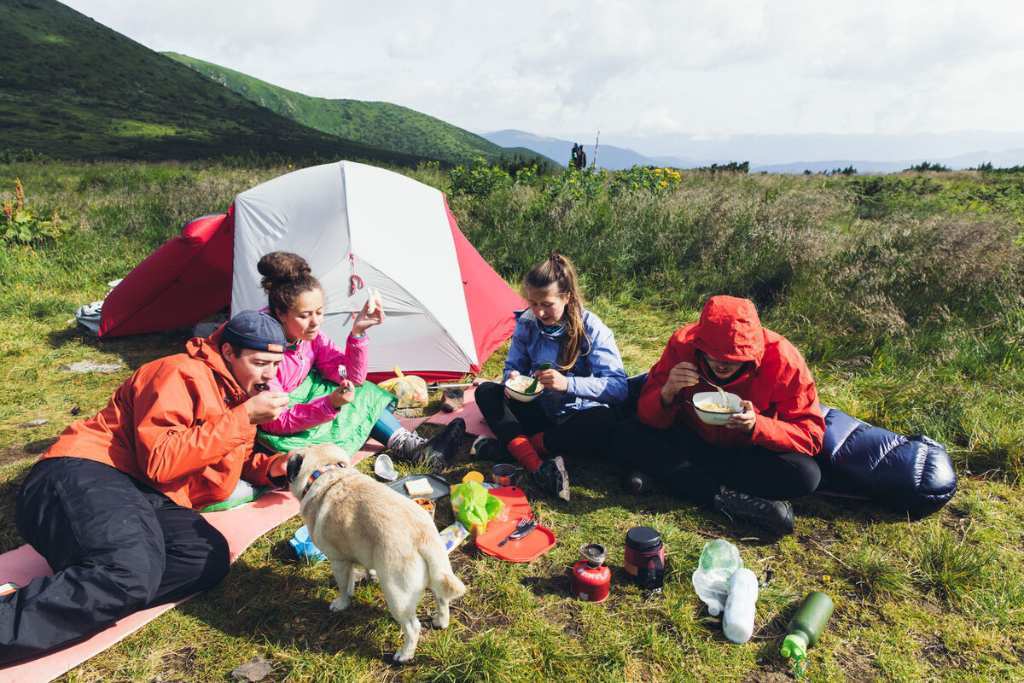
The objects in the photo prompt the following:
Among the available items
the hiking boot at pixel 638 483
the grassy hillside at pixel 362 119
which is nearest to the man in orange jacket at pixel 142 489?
the hiking boot at pixel 638 483

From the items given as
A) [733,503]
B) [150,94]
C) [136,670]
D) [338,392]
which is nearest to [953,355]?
[733,503]

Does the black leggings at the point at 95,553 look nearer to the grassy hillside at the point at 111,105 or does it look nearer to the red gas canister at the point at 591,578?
the red gas canister at the point at 591,578

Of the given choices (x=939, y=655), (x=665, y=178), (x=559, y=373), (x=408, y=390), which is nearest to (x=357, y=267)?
(x=408, y=390)

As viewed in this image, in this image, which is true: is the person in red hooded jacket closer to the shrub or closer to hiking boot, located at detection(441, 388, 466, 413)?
hiking boot, located at detection(441, 388, 466, 413)

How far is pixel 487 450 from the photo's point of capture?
416 centimetres

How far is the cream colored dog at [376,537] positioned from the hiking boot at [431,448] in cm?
120

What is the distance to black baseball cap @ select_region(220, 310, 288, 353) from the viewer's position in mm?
2904

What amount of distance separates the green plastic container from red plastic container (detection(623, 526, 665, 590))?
609 millimetres

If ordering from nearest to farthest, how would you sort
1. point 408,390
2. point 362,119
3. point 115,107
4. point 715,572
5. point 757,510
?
point 715,572, point 757,510, point 408,390, point 115,107, point 362,119

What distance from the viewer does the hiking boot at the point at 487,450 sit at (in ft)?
13.7

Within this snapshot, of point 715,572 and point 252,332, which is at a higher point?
point 252,332

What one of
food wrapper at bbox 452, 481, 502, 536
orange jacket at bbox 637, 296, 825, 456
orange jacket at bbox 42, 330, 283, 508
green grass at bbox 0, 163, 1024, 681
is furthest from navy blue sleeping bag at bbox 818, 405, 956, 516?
orange jacket at bbox 42, 330, 283, 508

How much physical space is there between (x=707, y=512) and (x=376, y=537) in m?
2.15

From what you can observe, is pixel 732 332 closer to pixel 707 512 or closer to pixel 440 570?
pixel 707 512
